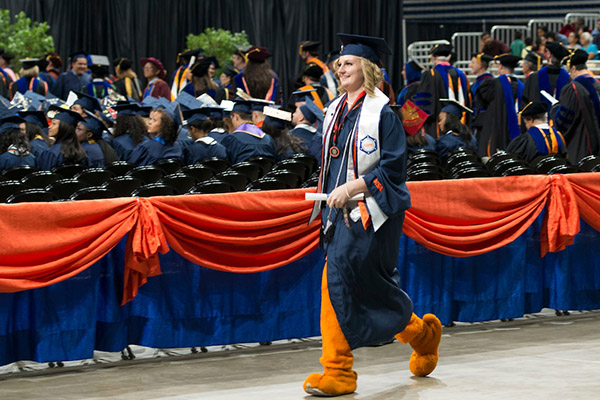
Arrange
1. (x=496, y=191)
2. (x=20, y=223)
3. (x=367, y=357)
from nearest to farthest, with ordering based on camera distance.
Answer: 1. (x=20, y=223)
2. (x=367, y=357)
3. (x=496, y=191)

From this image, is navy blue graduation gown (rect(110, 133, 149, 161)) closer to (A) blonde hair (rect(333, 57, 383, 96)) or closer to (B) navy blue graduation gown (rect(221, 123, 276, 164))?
(B) navy blue graduation gown (rect(221, 123, 276, 164))

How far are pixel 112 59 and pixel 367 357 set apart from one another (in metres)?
14.4

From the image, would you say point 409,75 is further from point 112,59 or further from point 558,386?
point 558,386

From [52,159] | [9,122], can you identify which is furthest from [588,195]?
[9,122]

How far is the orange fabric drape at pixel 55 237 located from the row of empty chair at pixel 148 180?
18.8 inches

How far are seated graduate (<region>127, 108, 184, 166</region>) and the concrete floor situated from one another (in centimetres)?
297

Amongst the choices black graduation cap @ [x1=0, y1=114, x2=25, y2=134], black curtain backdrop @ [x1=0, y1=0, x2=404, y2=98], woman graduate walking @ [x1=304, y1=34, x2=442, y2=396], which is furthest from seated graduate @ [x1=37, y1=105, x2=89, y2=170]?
black curtain backdrop @ [x1=0, y1=0, x2=404, y2=98]

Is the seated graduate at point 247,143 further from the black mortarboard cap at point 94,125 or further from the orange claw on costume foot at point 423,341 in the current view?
the orange claw on costume foot at point 423,341

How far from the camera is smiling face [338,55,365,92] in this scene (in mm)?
4852

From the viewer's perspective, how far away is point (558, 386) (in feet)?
15.7

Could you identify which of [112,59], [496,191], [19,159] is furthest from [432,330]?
[112,59]

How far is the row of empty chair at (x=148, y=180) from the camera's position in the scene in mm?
6023

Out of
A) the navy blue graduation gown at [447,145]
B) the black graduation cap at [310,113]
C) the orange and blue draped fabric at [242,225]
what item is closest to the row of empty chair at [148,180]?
the orange and blue draped fabric at [242,225]

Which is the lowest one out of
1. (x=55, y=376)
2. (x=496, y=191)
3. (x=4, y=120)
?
(x=55, y=376)
